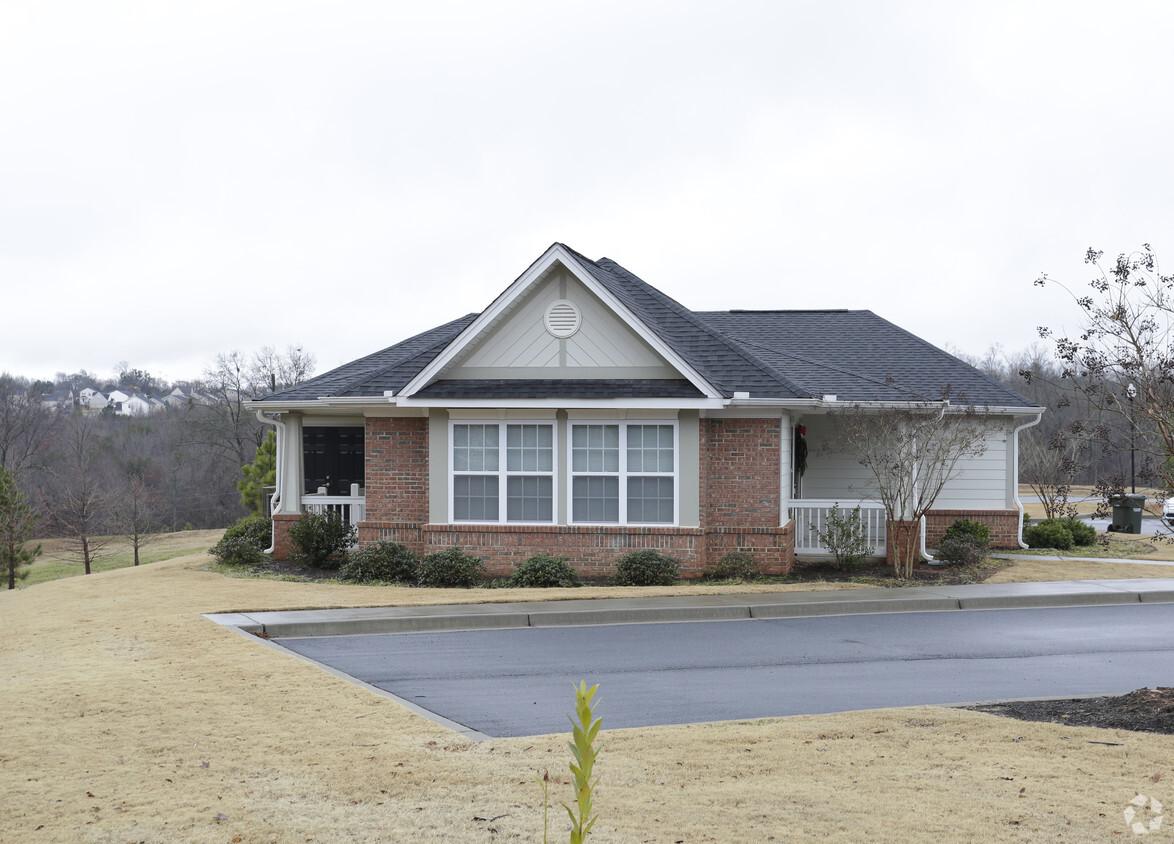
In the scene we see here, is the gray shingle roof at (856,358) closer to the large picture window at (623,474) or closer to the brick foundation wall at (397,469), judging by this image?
the large picture window at (623,474)

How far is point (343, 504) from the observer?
20875 millimetres

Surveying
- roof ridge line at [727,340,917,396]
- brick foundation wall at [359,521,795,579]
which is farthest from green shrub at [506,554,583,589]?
roof ridge line at [727,340,917,396]

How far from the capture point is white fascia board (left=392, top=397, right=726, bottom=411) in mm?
17047

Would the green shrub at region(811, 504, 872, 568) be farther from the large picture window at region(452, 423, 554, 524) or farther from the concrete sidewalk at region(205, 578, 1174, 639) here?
the large picture window at region(452, 423, 554, 524)

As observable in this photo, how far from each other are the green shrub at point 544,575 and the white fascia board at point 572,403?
103 inches

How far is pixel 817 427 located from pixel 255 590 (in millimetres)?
12328

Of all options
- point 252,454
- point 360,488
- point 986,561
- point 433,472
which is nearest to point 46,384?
point 252,454

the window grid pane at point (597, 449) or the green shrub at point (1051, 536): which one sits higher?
the window grid pane at point (597, 449)

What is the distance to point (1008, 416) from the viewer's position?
21.7m

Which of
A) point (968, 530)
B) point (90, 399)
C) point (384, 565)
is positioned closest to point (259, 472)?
point (384, 565)

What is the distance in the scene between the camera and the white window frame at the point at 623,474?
57.8ft

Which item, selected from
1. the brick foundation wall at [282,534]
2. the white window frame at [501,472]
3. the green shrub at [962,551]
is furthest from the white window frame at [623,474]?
the brick foundation wall at [282,534]

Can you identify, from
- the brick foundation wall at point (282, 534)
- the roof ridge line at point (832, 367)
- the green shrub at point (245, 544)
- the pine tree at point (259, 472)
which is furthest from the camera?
the pine tree at point (259, 472)

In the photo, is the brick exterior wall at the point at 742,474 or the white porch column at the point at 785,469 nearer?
the brick exterior wall at the point at 742,474
